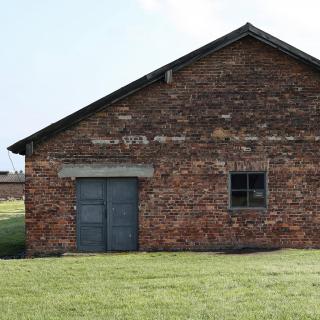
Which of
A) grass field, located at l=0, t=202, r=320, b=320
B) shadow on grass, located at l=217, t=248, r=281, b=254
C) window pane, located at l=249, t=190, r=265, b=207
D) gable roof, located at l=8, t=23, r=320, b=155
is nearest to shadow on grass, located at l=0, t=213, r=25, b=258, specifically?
grass field, located at l=0, t=202, r=320, b=320

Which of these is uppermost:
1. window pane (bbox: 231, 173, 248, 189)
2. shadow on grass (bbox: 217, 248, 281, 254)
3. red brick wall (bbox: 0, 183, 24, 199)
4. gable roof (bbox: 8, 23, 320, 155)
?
gable roof (bbox: 8, 23, 320, 155)

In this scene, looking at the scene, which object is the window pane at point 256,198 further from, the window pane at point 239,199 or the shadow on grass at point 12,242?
the shadow on grass at point 12,242

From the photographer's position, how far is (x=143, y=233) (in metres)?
14.6

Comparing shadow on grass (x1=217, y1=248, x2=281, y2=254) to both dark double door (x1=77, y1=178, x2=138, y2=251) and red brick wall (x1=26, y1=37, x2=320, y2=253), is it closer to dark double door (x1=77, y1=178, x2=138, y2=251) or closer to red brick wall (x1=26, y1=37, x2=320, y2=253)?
red brick wall (x1=26, y1=37, x2=320, y2=253)

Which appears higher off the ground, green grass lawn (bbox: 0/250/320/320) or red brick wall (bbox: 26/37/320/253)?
red brick wall (bbox: 26/37/320/253)

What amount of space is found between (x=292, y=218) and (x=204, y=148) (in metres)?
2.97

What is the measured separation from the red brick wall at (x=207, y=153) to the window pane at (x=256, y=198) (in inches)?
7.6

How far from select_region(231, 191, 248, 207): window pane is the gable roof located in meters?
3.63

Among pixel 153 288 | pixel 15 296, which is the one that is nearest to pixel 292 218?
pixel 153 288

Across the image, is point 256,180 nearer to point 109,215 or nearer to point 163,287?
point 109,215

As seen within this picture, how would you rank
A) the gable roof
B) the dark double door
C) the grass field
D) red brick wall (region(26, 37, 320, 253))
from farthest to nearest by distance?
the dark double door < red brick wall (region(26, 37, 320, 253)) < the gable roof < the grass field

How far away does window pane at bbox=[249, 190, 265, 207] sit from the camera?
48.5 ft

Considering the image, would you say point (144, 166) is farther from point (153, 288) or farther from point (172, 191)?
point (153, 288)

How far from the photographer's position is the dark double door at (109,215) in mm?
14672
